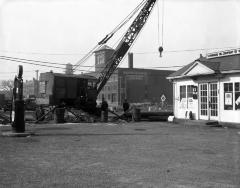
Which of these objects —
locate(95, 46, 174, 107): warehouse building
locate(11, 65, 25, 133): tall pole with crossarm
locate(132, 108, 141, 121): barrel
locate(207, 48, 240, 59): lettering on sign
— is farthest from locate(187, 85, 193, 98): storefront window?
locate(95, 46, 174, 107): warehouse building

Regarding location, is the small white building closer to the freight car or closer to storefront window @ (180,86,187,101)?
storefront window @ (180,86,187,101)

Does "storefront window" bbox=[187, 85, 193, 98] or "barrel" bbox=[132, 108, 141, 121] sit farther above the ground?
"storefront window" bbox=[187, 85, 193, 98]

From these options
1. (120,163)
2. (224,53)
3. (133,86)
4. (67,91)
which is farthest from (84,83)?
(133,86)

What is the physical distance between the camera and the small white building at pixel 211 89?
734 inches

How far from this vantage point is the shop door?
19.8 meters

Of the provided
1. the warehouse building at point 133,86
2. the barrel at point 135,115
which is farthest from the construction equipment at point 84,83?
the warehouse building at point 133,86

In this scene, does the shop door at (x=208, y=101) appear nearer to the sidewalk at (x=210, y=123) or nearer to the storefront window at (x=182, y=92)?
the sidewalk at (x=210, y=123)

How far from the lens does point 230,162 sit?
8.88 metres

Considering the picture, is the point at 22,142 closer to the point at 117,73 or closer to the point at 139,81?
the point at 117,73

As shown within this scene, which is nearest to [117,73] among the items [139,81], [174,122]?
[139,81]

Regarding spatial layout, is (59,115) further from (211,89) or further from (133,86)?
(133,86)

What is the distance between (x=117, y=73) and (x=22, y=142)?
64375mm

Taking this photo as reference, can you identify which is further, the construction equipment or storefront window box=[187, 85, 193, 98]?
the construction equipment

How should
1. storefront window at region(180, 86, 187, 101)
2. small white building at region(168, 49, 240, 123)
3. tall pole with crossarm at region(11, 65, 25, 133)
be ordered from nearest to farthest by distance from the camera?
tall pole with crossarm at region(11, 65, 25, 133) → small white building at region(168, 49, 240, 123) → storefront window at region(180, 86, 187, 101)
